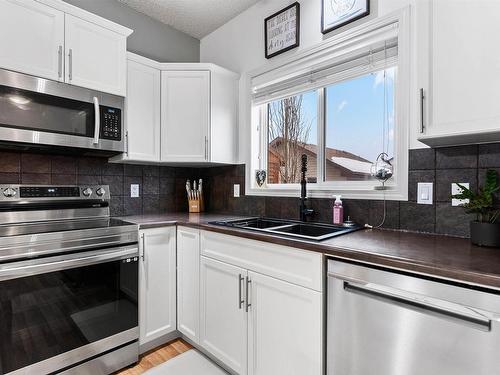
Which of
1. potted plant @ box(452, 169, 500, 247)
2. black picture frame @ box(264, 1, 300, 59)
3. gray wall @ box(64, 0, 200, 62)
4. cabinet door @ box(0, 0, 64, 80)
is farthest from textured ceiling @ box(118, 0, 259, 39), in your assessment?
potted plant @ box(452, 169, 500, 247)

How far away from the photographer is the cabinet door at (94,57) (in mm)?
1780

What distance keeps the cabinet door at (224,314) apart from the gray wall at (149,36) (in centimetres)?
201

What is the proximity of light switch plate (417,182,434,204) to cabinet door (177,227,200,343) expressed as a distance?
1.37 m

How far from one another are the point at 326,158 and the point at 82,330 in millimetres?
1940

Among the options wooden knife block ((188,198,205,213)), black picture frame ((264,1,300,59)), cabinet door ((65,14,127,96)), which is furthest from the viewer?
wooden knife block ((188,198,205,213))

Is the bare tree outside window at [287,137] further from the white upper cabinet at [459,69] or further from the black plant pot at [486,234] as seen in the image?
the black plant pot at [486,234]

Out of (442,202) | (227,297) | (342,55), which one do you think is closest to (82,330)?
(227,297)

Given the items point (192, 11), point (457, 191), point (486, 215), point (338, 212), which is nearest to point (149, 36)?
point (192, 11)

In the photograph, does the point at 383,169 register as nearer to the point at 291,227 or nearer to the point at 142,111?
the point at 291,227

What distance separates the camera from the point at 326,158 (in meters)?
2.06

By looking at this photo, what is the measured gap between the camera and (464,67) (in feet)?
3.55

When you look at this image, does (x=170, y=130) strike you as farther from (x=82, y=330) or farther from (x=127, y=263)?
(x=82, y=330)

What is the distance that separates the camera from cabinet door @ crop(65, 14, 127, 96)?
5.84 feet

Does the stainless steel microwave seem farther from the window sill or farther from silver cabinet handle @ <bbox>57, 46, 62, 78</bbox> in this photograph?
the window sill
